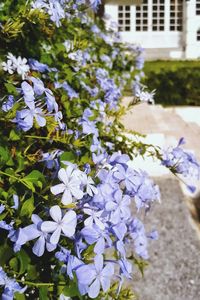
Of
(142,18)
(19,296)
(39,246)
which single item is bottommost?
(142,18)

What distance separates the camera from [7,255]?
1.18 metres

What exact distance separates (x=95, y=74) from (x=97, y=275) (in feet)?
5.81

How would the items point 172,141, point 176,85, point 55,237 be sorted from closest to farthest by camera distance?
point 55,237, point 172,141, point 176,85

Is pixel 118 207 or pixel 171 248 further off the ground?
pixel 118 207

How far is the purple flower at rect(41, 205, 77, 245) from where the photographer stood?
3.45 ft

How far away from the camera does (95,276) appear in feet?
3.50

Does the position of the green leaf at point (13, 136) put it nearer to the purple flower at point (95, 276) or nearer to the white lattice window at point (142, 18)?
the purple flower at point (95, 276)

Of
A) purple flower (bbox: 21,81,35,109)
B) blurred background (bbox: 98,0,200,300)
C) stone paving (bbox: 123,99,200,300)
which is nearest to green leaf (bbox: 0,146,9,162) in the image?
purple flower (bbox: 21,81,35,109)

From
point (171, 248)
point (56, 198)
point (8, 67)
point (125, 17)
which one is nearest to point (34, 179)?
point (56, 198)

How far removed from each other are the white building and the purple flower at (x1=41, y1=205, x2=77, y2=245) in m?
17.3

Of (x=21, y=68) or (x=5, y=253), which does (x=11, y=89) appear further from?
(x=5, y=253)

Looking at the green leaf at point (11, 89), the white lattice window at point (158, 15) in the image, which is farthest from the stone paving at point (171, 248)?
the white lattice window at point (158, 15)

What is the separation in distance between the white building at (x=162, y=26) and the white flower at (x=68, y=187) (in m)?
17.2

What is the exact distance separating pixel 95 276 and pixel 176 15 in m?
19.2
